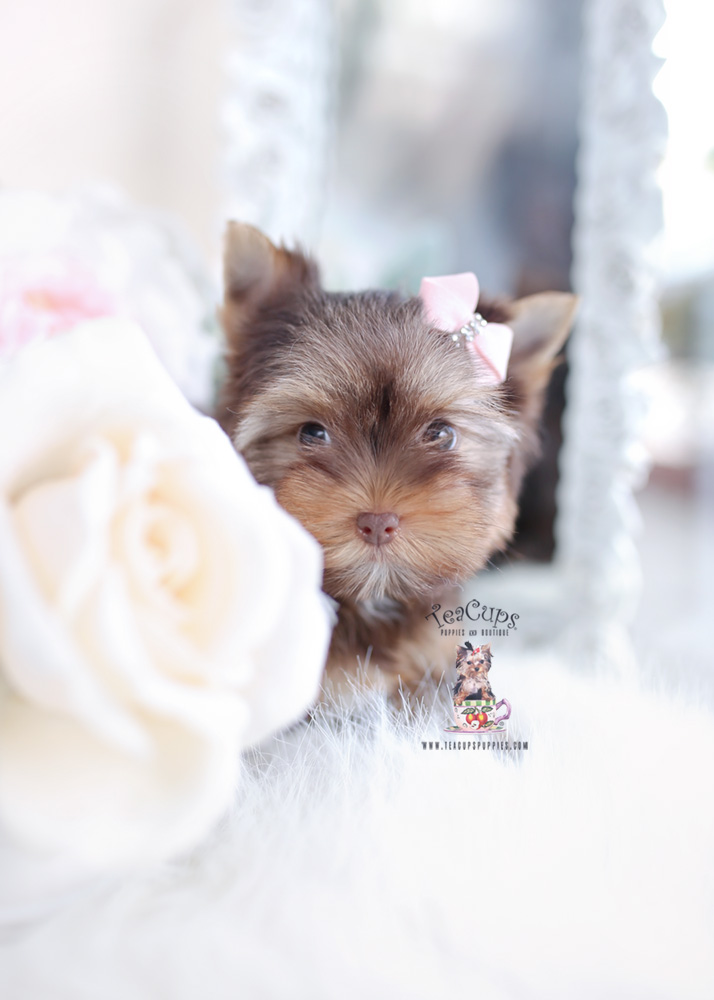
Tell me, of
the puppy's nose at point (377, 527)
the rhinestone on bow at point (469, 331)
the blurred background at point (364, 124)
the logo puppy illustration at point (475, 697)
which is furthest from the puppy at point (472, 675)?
the blurred background at point (364, 124)

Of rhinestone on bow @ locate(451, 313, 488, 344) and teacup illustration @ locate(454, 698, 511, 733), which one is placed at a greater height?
rhinestone on bow @ locate(451, 313, 488, 344)

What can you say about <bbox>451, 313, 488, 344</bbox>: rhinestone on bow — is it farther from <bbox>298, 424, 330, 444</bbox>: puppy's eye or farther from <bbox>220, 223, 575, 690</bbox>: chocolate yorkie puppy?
<bbox>298, 424, 330, 444</bbox>: puppy's eye

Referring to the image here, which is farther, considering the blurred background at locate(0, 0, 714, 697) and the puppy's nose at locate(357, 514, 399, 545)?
the blurred background at locate(0, 0, 714, 697)

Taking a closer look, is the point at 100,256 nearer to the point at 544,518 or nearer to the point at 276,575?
the point at 276,575

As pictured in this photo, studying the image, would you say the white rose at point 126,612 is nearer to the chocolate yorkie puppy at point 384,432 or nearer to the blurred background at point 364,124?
the chocolate yorkie puppy at point 384,432

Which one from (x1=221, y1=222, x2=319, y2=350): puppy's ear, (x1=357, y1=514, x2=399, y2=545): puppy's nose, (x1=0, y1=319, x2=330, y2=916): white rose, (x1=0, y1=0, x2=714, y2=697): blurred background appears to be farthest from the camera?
(x1=0, y1=0, x2=714, y2=697): blurred background

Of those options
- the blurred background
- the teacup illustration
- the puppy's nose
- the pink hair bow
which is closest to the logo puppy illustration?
the teacup illustration

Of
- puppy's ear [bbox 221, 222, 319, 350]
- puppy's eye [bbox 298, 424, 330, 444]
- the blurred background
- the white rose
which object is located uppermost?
the blurred background
